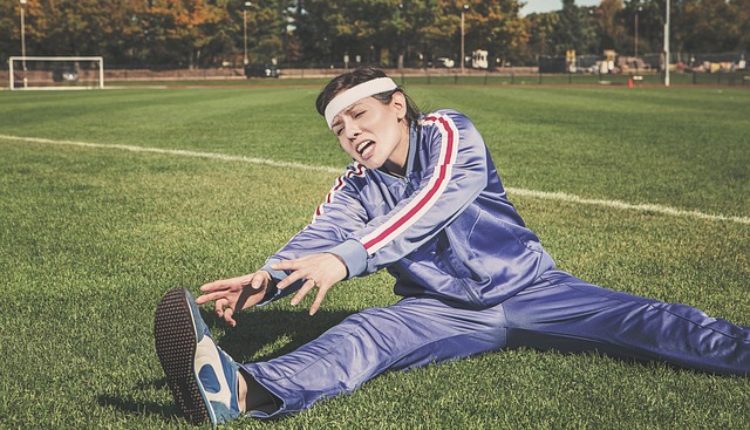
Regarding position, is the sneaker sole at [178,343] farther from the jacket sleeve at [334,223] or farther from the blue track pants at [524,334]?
the jacket sleeve at [334,223]

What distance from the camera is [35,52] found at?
273 ft

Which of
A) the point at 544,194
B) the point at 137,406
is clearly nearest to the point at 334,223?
the point at 137,406

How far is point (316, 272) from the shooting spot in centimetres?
272

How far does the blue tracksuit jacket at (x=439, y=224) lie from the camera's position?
120 inches

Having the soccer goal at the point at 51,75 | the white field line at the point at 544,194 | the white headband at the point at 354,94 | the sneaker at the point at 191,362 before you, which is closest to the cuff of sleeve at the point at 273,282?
the sneaker at the point at 191,362

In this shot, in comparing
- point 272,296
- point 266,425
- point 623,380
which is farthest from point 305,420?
point 623,380

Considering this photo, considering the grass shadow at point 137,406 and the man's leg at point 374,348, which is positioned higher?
the man's leg at point 374,348

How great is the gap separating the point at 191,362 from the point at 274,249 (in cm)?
322

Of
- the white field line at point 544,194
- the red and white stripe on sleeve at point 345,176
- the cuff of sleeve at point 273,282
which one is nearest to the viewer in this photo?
the cuff of sleeve at point 273,282

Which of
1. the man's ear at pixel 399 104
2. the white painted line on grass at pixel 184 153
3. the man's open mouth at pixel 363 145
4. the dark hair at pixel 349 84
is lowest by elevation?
the white painted line on grass at pixel 184 153

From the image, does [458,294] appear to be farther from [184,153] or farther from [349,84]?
[184,153]

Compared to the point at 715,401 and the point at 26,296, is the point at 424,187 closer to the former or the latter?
the point at 715,401

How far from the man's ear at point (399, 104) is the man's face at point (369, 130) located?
0.02 meters

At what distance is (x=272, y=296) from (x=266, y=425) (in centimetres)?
63
